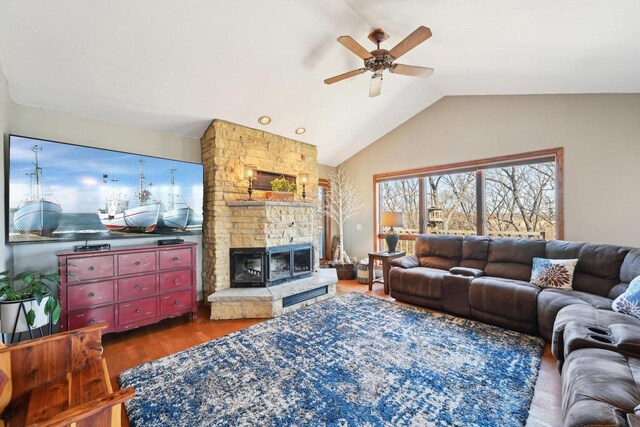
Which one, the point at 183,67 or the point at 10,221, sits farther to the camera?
the point at 183,67

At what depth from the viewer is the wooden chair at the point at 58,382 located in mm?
1043

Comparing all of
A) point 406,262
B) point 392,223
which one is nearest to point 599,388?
point 406,262

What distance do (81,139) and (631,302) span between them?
5.55 metres

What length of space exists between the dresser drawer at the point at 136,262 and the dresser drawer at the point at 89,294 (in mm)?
172

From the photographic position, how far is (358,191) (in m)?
5.81

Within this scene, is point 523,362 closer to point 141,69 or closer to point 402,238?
point 402,238

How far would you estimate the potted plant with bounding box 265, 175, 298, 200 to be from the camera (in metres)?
4.07

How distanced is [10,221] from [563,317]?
4.95 metres

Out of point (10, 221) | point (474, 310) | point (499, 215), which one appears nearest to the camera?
point (10, 221)

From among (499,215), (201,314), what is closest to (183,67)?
(201,314)

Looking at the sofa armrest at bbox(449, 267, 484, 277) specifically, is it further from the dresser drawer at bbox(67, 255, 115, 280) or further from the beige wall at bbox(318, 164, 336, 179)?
the dresser drawer at bbox(67, 255, 115, 280)

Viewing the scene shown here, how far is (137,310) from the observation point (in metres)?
2.86

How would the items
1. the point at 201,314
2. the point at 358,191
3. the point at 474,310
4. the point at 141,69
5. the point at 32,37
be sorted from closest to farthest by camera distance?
1. the point at 32,37
2. the point at 141,69
3. the point at 474,310
4. the point at 201,314
5. the point at 358,191

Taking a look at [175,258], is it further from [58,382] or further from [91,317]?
[58,382]
